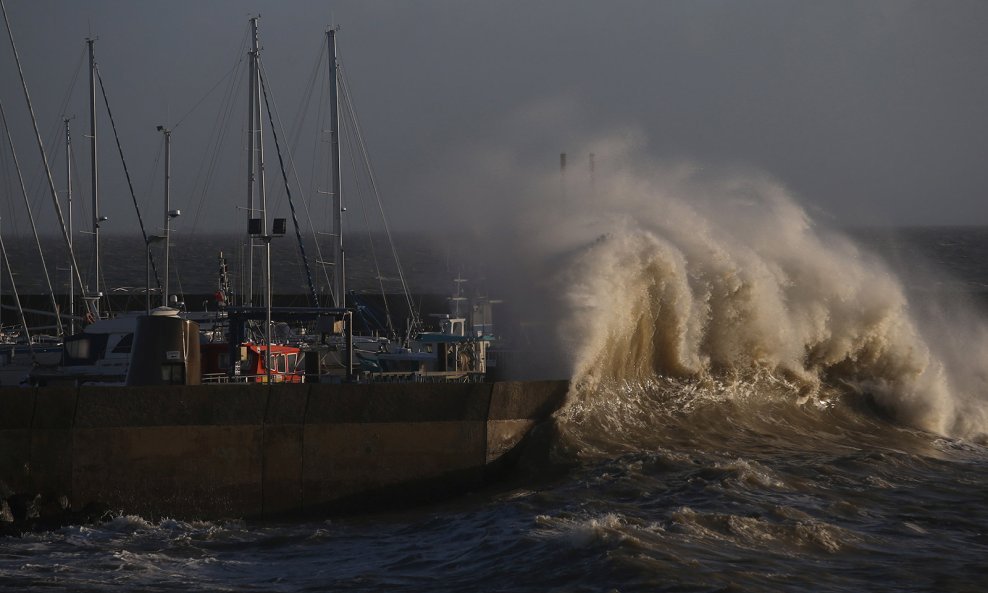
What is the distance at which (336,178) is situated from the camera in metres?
27.3

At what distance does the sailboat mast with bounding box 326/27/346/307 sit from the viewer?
27016mm

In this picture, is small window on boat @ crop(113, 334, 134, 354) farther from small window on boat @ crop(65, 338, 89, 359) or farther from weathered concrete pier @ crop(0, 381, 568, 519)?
weathered concrete pier @ crop(0, 381, 568, 519)

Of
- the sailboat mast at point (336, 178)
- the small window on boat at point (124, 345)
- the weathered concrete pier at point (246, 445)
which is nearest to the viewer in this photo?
the weathered concrete pier at point (246, 445)

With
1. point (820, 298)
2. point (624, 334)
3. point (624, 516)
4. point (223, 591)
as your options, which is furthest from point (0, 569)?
point (820, 298)

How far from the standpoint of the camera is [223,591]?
10.5 meters

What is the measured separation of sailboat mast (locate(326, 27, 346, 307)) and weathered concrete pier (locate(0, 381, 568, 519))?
12.2 metres

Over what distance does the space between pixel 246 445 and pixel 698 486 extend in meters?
5.46

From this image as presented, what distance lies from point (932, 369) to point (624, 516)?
1008 cm

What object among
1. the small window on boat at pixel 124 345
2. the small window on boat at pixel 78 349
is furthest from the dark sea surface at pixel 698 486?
the small window on boat at pixel 78 349

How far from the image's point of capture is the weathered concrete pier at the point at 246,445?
13.9 metres

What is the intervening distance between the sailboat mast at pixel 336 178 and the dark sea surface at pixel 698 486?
10.00 meters

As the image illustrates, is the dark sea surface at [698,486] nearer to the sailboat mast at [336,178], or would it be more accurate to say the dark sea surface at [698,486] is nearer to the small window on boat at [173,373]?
the small window on boat at [173,373]

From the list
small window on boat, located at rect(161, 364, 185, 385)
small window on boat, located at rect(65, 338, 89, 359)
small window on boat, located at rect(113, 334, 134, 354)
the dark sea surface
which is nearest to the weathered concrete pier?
the dark sea surface

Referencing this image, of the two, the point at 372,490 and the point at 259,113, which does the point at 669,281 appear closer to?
the point at 372,490
